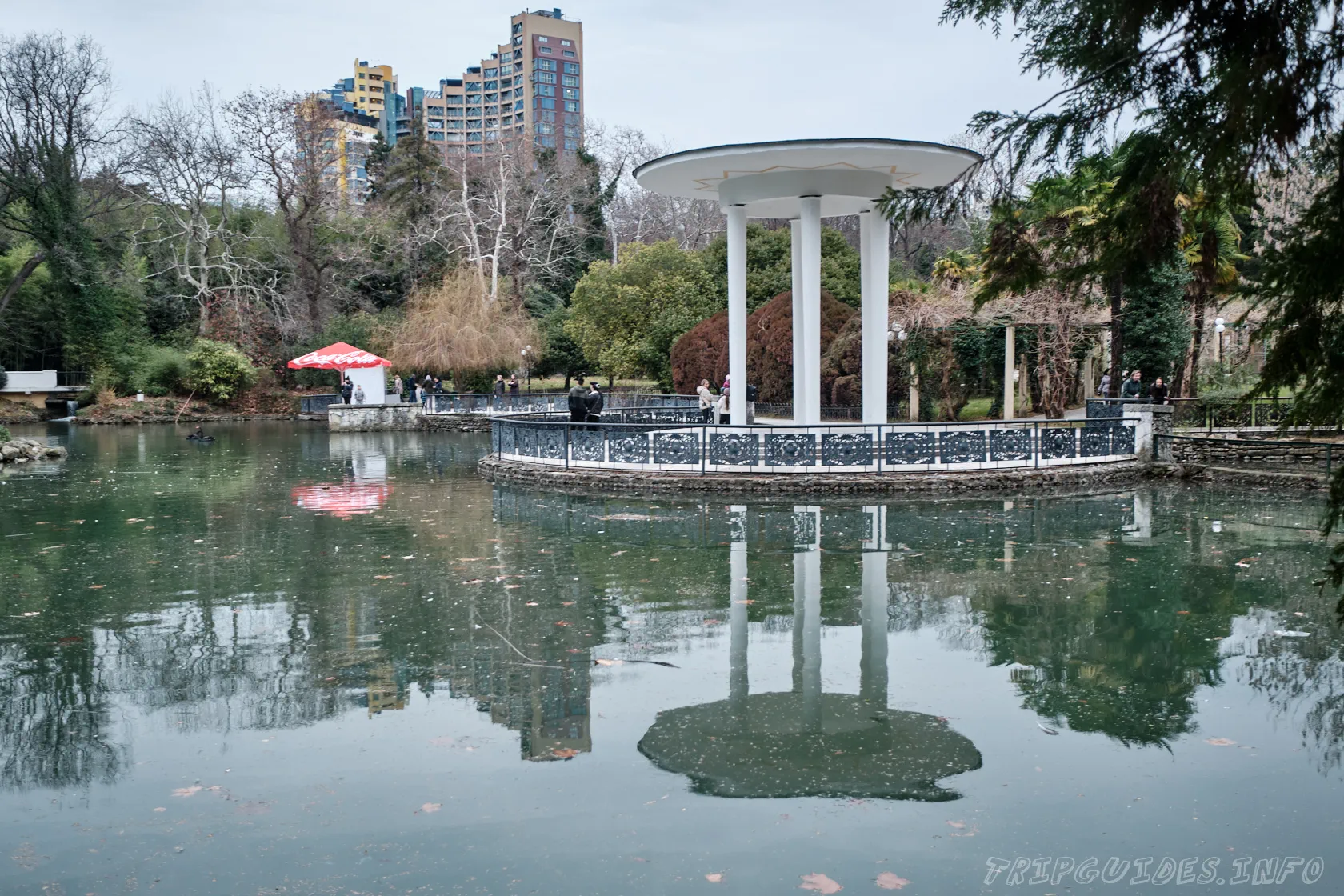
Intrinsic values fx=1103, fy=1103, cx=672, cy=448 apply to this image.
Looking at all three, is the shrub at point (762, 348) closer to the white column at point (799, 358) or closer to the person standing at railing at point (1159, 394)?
the white column at point (799, 358)

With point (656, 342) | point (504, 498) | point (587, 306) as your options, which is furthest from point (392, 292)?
point (504, 498)

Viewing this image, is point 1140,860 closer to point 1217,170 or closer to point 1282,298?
point 1282,298

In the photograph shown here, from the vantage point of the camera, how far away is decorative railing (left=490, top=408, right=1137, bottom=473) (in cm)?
1728

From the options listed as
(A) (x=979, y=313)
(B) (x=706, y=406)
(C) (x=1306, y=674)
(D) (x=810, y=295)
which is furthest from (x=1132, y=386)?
(C) (x=1306, y=674)

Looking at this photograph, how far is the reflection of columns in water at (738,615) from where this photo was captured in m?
6.94

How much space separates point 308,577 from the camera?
417 inches

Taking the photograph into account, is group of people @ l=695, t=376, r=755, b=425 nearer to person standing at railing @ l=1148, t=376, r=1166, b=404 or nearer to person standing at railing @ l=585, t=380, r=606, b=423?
person standing at railing @ l=585, t=380, r=606, b=423

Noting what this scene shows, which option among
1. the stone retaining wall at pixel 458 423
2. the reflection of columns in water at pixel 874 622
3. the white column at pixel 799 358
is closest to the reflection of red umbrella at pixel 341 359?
the stone retaining wall at pixel 458 423

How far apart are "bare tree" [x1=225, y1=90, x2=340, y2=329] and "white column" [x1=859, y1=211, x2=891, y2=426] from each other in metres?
34.8

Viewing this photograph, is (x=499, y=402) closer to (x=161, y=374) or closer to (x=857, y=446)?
(x=161, y=374)

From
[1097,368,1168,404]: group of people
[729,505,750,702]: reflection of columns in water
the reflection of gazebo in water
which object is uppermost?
[1097,368,1168,404]: group of people

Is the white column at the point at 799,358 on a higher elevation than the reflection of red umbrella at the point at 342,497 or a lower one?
higher

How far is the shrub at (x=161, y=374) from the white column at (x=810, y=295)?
33.9 m

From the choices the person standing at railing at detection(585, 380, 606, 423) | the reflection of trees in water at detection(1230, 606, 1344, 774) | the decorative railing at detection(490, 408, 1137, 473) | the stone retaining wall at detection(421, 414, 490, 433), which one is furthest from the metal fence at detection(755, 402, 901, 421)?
the reflection of trees in water at detection(1230, 606, 1344, 774)
